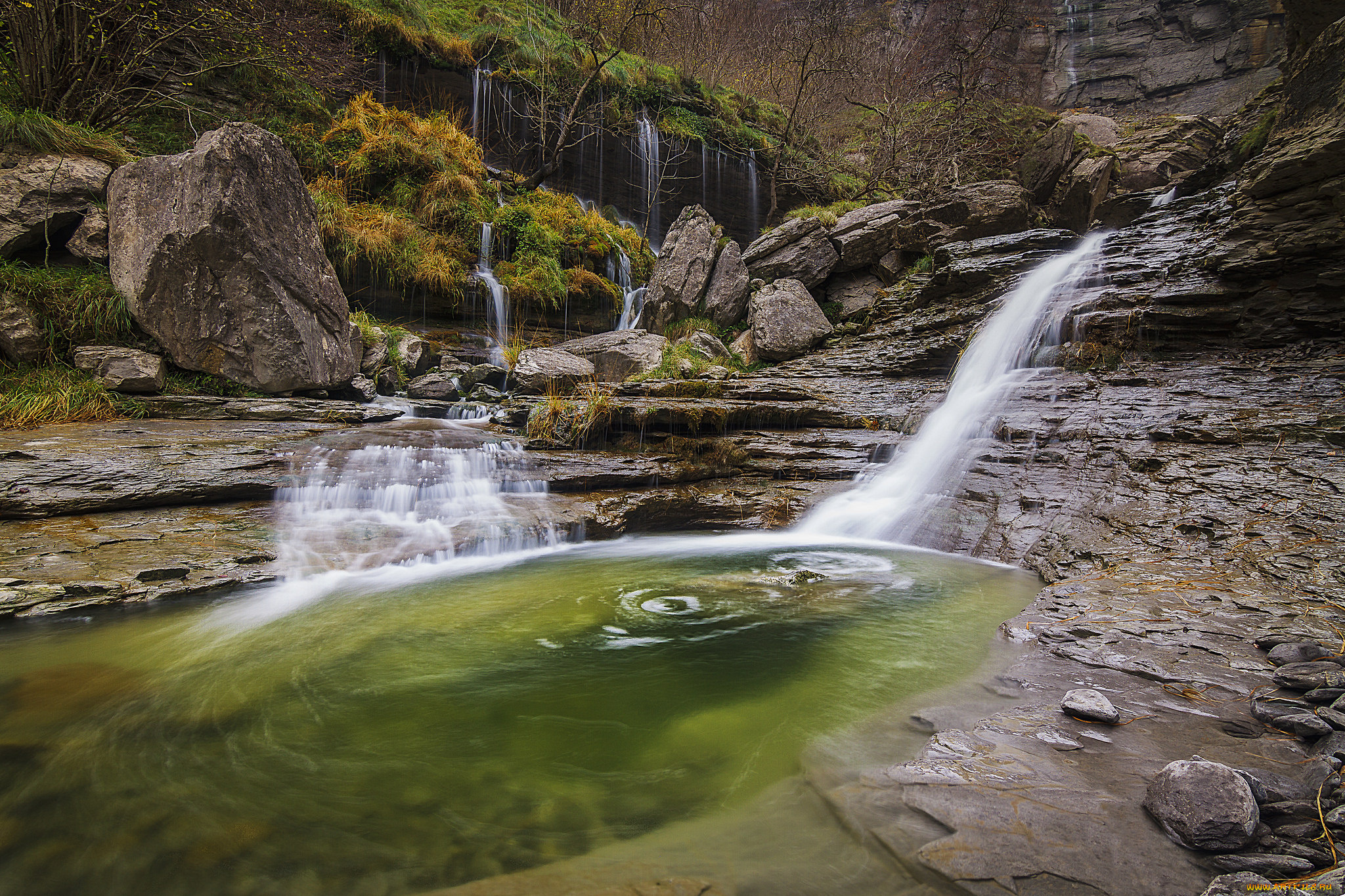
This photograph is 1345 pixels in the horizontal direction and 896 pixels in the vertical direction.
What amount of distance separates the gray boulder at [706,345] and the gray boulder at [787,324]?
648 millimetres

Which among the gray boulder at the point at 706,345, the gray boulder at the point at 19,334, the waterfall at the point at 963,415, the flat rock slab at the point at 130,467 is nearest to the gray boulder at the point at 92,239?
the gray boulder at the point at 19,334

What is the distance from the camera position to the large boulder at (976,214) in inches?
389

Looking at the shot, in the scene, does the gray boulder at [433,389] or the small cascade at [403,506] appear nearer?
the small cascade at [403,506]

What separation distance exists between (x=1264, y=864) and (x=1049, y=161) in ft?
42.9

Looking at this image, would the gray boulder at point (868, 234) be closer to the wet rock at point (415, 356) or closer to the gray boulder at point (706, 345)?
the gray boulder at point (706, 345)

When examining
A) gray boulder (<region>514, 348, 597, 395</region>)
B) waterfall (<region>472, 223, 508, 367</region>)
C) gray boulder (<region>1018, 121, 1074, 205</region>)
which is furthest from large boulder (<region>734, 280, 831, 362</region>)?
gray boulder (<region>1018, 121, 1074, 205</region>)

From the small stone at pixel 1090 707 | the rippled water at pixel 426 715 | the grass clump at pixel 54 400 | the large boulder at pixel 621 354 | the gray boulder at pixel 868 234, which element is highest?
the gray boulder at pixel 868 234

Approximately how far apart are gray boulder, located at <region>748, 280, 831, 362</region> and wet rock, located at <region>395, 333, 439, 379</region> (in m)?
5.63

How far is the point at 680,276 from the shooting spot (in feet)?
36.1

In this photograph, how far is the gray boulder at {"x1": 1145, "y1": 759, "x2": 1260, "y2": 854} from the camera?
125 centimetres

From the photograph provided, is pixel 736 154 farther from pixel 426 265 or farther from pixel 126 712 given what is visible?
pixel 126 712

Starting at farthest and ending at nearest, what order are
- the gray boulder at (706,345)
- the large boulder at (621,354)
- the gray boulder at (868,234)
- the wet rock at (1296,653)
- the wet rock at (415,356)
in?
the gray boulder at (868,234)
the gray boulder at (706,345)
the large boulder at (621,354)
the wet rock at (415,356)
the wet rock at (1296,653)

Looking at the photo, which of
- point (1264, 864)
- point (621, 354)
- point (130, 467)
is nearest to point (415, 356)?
point (621, 354)

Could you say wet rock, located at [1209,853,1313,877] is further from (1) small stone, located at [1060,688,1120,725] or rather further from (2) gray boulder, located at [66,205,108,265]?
(2) gray boulder, located at [66,205,108,265]
